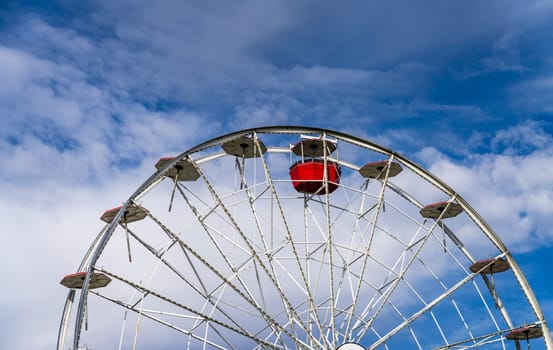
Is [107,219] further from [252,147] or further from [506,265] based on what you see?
[506,265]

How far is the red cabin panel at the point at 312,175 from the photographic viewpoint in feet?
105

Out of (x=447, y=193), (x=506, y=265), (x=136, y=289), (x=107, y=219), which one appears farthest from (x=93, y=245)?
(x=506, y=265)

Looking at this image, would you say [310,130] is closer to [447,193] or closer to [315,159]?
[315,159]

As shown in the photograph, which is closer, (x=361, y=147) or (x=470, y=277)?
(x=361, y=147)

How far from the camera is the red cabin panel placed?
3186 centimetres

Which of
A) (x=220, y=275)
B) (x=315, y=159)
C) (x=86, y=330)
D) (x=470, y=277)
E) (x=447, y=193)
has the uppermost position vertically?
(x=315, y=159)

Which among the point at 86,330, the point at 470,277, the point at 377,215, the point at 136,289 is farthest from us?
the point at 470,277

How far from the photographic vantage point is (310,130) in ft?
92.3

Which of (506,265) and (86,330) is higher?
(506,265)

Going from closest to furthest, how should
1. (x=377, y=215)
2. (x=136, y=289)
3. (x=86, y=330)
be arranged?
(x=86, y=330) < (x=136, y=289) < (x=377, y=215)

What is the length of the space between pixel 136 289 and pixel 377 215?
9.75 m

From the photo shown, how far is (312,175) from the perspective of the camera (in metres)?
31.9

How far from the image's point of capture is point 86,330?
82.9 ft

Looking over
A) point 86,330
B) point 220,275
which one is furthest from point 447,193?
point 86,330
